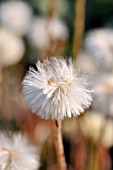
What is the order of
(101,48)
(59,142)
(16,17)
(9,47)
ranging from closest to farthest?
(59,142) < (101,48) < (9,47) < (16,17)

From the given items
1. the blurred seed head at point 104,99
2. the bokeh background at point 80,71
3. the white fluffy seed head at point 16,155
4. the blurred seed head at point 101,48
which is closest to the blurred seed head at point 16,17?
the bokeh background at point 80,71

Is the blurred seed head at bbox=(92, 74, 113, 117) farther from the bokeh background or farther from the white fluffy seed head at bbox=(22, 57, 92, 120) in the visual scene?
the white fluffy seed head at bbox=(22, 57, 92, 120)

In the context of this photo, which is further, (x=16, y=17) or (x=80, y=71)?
(x=16, y=17)

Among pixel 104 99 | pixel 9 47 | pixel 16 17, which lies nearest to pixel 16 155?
pixel 104 99

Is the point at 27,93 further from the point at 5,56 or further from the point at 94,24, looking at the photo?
the point at 94,24

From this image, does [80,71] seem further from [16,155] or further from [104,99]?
[104,99]

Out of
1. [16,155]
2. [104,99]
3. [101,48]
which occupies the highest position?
[101,48]

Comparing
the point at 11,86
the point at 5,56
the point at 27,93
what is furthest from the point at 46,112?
the point at 5,56

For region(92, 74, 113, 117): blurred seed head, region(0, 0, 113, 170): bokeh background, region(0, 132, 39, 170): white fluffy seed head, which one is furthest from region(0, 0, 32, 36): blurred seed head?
region(0, 132, 39, 170): white fluffy seed head
